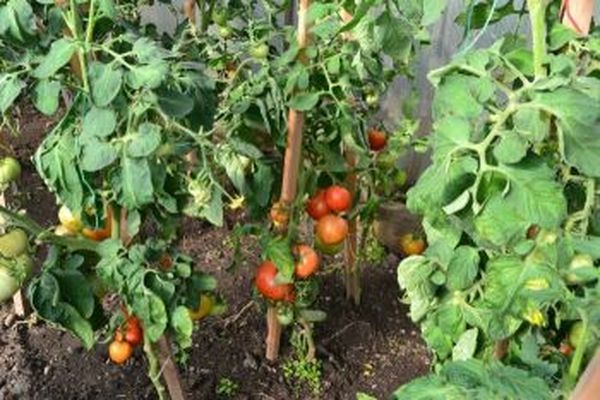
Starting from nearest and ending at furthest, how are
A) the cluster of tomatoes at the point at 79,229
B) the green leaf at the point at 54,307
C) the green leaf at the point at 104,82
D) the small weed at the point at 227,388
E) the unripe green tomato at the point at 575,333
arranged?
1. the unripe green tomato at the point at 575,333
2. the green leaf at the point at 104,82
3. the green leaf at the point at 54,307
4. the cluster of tomatoes at the point at 79,229
5. the small weed at the point at 227,388

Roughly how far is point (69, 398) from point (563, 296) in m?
1.50

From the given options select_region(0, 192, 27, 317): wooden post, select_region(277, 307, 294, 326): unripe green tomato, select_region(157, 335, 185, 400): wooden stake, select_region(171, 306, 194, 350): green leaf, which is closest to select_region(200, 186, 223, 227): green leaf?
select_region(171, 306, 194, 350): green leaf

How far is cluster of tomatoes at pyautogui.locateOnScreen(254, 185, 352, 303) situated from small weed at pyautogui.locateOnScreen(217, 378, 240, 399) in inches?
15.4

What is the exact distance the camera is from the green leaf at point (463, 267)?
1212mm

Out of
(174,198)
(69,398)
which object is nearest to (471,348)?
(174,198)

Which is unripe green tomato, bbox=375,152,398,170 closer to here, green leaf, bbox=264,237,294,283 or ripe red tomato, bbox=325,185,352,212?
ripe red tomato, bbox=325,185,352,212

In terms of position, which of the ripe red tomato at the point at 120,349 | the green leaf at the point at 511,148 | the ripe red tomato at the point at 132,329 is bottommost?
the ripe red tomato at the point at 120,349

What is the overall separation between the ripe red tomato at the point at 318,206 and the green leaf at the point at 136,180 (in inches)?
21.0

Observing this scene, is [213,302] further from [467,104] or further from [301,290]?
[467,104]

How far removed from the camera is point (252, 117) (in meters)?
1.68

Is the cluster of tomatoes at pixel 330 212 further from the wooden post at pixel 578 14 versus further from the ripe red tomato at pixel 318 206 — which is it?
the wooden post at pixel 578 14

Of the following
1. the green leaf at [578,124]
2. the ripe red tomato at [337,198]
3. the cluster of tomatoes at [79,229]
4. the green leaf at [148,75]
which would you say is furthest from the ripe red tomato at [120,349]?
the green leaf at [578,124]

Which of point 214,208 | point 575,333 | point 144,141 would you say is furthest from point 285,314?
point 575,333

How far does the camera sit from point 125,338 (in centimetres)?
174
